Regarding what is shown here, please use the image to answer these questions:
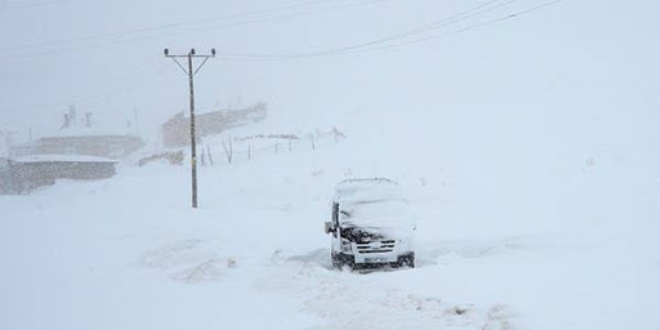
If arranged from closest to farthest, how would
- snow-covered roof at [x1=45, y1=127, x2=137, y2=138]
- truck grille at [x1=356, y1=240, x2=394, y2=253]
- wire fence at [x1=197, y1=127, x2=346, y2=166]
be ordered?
1. truck grille at [x1=356, y1=240, x2=394, y2=253]
2. wire fence at [x1=197, y1=127, x2=346, y2=166]
3. snow-covered roof at [x1=45, y1=127, x2=137, y2=138]

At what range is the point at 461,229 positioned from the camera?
20641 mm

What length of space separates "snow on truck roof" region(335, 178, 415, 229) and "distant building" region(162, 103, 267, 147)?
62.3 meters

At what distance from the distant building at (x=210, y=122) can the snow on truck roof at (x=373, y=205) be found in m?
62.3

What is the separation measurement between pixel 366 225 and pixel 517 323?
22.4 ft

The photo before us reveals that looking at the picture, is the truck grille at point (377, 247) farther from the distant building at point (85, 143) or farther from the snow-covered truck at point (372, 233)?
the distant building at point (85, 143)

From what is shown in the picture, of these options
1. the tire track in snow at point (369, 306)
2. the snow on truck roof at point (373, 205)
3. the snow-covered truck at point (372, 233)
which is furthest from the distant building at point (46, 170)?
the tire track in snow at point (369, 306)

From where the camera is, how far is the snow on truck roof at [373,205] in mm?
15414

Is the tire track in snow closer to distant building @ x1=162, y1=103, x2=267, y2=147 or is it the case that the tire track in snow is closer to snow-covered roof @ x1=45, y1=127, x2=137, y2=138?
distant building @ x1=162, y1=103, x2=267, y2=147

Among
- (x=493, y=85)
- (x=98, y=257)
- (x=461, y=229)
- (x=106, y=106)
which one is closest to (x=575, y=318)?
(x=461, y=229)

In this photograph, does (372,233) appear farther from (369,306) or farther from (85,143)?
(85,143)

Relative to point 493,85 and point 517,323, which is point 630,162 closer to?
point 517,323

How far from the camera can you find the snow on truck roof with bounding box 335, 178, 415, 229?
50.6 ft

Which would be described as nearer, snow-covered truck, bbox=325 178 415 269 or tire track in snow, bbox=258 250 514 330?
tire track in snow, bbox=258 250 514 330

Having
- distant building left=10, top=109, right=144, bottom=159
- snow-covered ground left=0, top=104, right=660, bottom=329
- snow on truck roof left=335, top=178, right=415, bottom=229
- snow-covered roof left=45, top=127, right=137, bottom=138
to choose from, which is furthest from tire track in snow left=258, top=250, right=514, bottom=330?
snow-covered roof left=45, top=127, right=137, bottom=138
